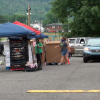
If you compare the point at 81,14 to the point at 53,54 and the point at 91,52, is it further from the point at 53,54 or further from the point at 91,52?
the point at 53,54

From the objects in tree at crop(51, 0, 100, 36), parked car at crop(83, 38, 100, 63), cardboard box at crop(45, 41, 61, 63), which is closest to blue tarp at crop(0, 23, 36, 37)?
cardboard box at crop(45, 41, 61, 63)

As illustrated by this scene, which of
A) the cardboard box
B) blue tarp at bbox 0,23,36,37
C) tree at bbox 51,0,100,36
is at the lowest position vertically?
the cardboard box

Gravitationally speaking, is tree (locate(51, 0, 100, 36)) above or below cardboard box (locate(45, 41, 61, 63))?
above

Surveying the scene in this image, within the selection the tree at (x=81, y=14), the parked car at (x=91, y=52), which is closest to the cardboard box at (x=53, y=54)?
the parked car at (x=91, y=52)

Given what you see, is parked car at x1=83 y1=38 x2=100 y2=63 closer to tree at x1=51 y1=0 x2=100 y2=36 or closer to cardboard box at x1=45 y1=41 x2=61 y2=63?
cardboard box at x1=45 y1=41 x2=61 y2=63

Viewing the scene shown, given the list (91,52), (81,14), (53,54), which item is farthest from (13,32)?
(81,14)

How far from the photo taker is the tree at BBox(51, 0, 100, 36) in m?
36.3

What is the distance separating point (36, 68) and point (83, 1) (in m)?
24.6

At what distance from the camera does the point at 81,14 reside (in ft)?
122

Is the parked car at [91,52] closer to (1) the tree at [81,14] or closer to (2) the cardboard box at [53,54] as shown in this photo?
(2) the cardboard box at [53,54]

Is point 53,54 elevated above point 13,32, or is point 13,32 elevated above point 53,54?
point 13,32

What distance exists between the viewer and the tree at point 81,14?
3634cm

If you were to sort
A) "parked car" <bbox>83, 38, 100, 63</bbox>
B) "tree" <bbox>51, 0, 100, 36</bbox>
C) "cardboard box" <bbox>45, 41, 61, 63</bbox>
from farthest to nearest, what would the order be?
"tree" <bbox>51, 0, 100, 36</bbox> → "parked car" <bbox>83, 38, 100, 63</bbox> → "cardboard box" <bbox>45, 41, 61, 63</bbox>

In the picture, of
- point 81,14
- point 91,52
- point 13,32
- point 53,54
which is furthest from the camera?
point 81,14
